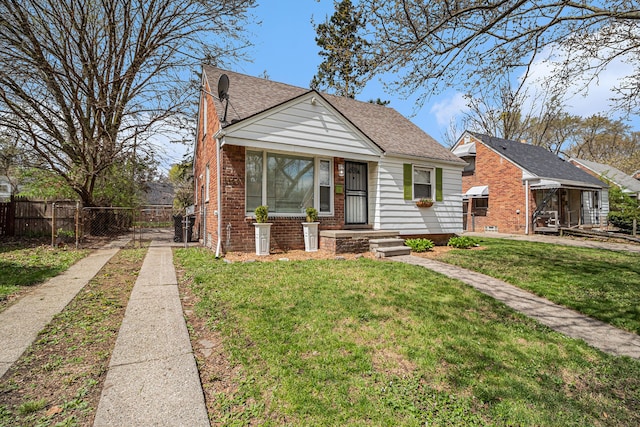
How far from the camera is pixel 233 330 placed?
3.45 metres

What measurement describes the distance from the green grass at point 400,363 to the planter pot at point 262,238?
2828 mm

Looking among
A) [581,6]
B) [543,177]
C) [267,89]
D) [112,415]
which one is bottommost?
[112,415]

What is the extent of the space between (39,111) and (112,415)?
13.5m

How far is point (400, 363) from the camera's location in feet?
9.66

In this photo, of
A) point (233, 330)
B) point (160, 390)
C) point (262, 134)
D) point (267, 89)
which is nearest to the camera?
point (160, 390)

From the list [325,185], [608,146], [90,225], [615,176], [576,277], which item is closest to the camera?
[576,277]

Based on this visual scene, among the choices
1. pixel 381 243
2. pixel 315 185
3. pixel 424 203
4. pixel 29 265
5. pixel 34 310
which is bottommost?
pixel 34 310

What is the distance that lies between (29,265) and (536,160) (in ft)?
84.4

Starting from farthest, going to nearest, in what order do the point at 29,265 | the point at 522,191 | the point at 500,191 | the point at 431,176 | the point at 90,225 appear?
the point at 500,191 → the point at 522,191 → the point at 90,225 → the point at 431,176 → the point at 29,265

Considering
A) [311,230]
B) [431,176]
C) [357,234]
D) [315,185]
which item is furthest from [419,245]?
[315,185]

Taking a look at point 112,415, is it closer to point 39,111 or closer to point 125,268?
point 125,268

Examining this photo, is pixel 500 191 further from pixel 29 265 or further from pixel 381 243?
pixel 29 265

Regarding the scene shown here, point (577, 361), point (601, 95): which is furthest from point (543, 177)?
point (577, 361)

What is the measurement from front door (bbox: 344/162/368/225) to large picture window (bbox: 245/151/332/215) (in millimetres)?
866
